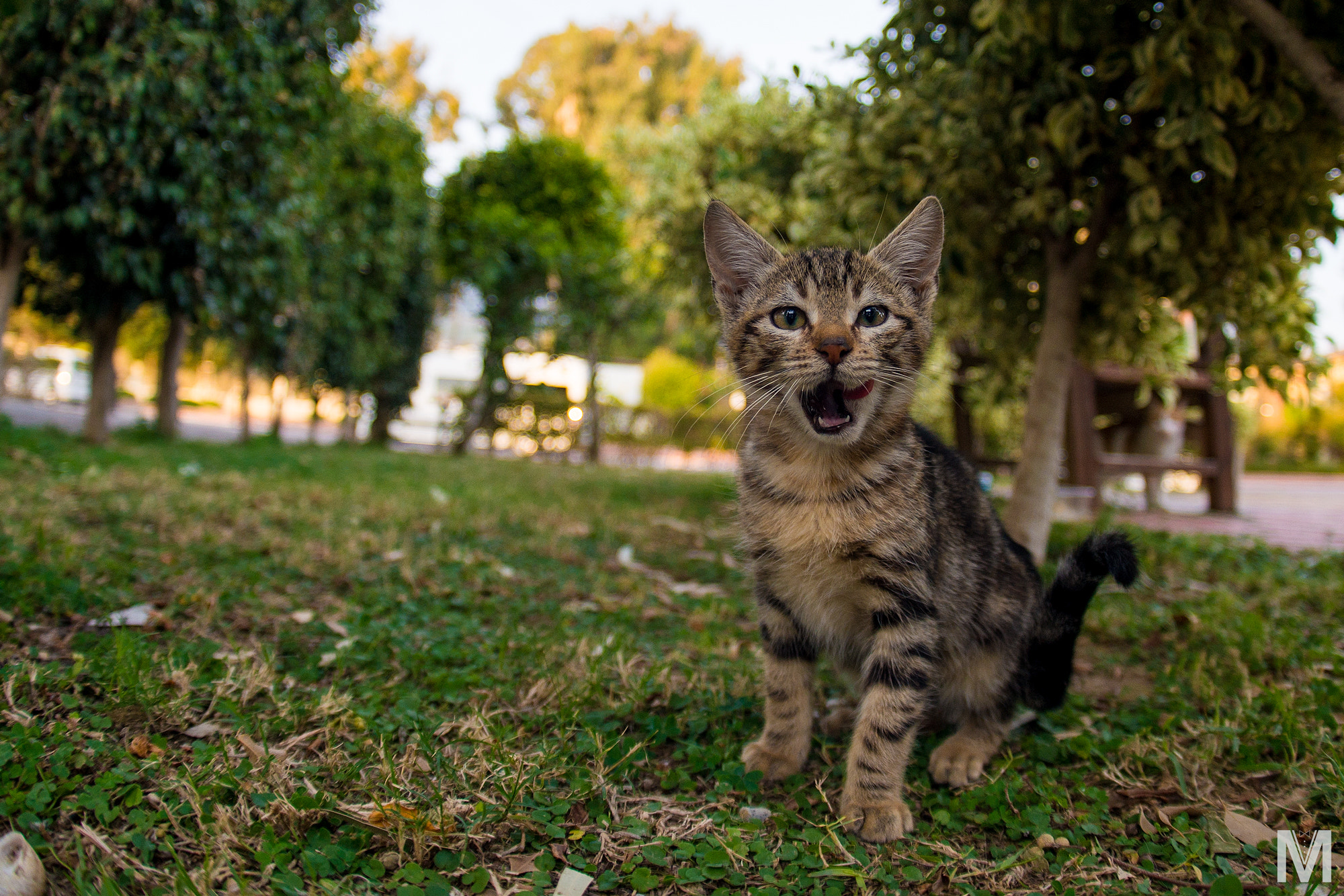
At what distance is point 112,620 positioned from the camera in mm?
2848

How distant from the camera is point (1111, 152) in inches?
156

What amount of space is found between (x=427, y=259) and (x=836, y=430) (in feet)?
51.0

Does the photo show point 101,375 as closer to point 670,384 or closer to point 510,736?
point 510,736

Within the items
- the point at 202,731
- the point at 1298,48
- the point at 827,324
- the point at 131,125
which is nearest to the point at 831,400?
the point at 827,324

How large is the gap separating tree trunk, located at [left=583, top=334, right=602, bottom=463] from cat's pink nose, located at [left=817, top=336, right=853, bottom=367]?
14.1 meters

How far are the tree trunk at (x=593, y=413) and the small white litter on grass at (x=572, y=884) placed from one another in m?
14.7

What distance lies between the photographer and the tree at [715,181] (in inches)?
261

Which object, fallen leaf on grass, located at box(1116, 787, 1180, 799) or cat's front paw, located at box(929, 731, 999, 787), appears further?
cat's front paw, located at box(929, 731, 999, 787)

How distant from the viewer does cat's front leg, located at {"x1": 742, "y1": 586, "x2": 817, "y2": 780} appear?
239 centimetres

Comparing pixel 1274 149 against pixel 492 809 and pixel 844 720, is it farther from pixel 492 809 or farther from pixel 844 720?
pixel 492 809

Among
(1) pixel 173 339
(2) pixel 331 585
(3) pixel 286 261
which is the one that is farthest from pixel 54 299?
(2) pixel 331 585

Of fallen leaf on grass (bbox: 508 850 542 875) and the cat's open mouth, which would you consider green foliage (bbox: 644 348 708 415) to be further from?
fallen leaf on grass (bbox: 508 850 542 875)

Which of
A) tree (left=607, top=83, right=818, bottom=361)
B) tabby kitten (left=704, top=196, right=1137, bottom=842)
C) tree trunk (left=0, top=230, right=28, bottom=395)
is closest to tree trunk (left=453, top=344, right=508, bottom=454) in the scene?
tree (left=607, top=83, right=818, bottom=361)

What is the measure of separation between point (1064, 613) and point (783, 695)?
0.98m
